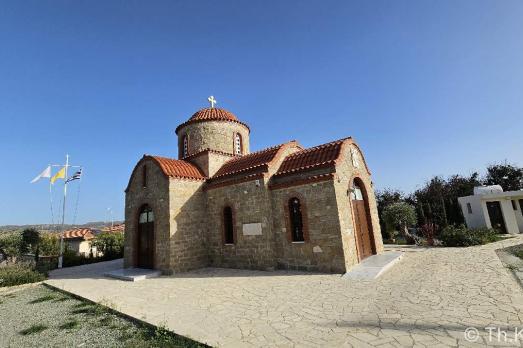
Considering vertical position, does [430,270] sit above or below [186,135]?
below

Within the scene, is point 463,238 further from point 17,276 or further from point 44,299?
point 17,276

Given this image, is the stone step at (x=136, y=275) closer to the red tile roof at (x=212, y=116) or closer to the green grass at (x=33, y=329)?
the green grass at (x=33, y=329)

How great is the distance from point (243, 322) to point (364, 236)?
8.25 meters

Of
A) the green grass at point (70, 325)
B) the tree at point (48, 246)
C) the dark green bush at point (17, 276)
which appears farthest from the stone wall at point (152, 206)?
the tree at point (48, 246)

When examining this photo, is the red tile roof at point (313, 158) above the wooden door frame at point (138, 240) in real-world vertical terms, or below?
above

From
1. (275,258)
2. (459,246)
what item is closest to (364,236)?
(275,258)

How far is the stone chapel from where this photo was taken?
9992 millimetres

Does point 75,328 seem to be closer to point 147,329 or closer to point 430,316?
point 147,329

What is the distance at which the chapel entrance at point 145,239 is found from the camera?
42.1 feet

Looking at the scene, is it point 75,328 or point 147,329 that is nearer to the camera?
point 147,329

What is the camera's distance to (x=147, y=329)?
5.41m

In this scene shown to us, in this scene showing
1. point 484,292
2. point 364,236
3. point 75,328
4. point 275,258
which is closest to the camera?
point 75,328

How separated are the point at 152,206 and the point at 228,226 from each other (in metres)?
3.80

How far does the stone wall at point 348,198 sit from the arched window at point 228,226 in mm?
4973
